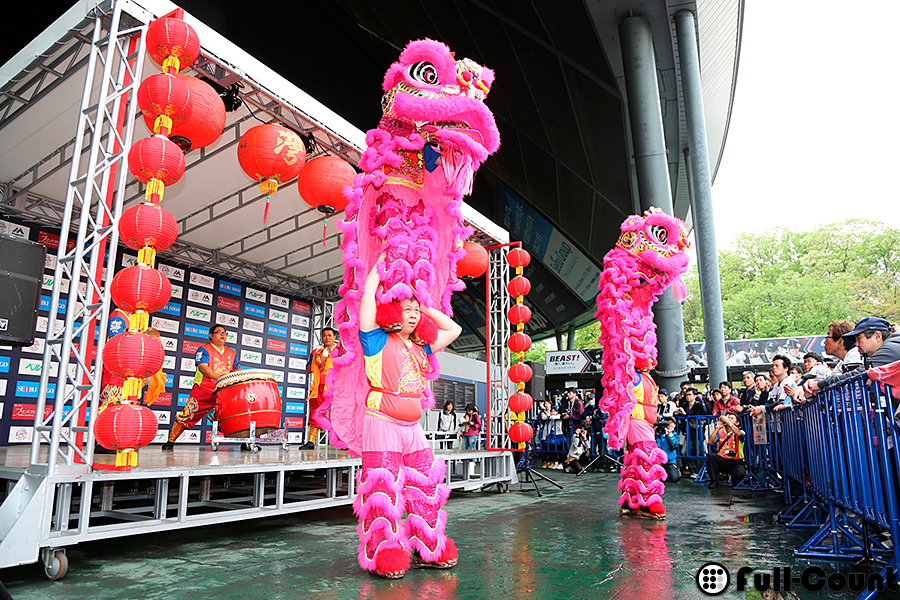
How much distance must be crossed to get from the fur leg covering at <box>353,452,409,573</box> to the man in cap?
8.45 feet

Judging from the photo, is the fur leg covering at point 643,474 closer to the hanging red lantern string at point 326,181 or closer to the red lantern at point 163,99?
the hanging red lantern string at point 326,181

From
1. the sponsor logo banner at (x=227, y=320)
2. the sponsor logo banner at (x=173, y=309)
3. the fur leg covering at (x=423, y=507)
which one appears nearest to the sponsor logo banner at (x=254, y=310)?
the sponsor logo banner at (x=227, y=320)

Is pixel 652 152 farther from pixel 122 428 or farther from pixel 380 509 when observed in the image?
pixel 122 428

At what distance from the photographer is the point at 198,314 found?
34.4 feet

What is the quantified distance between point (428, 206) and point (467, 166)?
1.31 ft

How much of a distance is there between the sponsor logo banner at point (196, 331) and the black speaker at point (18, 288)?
662 centimetres

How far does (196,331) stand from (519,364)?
20.2 ft

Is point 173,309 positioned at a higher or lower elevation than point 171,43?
lower

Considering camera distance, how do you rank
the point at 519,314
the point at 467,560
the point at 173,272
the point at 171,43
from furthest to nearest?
the point at 173,272, the point at 519,314, the point at 171,43, the point at 467,560

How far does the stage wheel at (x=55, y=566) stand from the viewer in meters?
3.25

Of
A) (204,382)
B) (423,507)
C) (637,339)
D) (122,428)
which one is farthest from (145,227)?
(637,339)

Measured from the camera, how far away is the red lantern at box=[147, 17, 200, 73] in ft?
14.0

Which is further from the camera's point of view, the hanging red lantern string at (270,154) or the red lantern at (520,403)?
the red lantern at (520,403)

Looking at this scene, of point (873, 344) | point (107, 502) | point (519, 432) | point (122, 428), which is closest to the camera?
point (873, 344)
